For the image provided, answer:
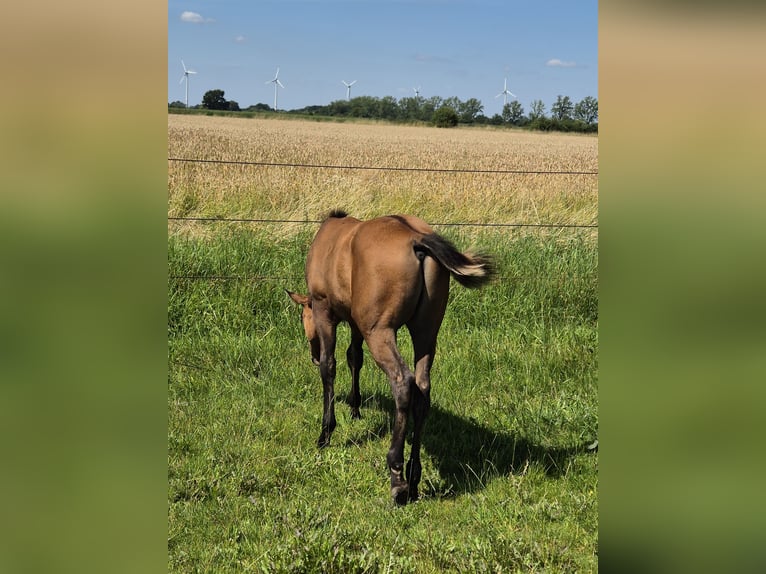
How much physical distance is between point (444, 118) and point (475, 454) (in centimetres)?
6307

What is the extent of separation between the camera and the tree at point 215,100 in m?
63.8

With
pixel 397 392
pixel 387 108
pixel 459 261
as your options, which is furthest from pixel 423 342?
pixel 387 108

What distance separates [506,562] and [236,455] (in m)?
2.13

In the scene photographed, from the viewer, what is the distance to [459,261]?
4023mm

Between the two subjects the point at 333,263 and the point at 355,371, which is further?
the point at 355,371

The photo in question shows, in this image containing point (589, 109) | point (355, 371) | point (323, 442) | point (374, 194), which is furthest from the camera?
point (374, 194)

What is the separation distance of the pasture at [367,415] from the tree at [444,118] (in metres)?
56.0

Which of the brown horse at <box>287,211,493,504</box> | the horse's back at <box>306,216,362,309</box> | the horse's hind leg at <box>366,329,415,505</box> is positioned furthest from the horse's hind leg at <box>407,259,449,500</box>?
the horse's back at <box>306,216,362,309</box>

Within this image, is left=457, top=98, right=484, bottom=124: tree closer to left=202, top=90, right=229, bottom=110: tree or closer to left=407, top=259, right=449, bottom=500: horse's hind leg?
left=202, top=90, right=229, bottom=110: tree

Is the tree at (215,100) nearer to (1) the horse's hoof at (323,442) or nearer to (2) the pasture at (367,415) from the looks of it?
(2) the pasture at (367,415)

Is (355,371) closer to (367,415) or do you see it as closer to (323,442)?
(367,415)

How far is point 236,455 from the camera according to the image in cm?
468

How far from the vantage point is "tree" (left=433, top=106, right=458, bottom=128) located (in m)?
65.0
